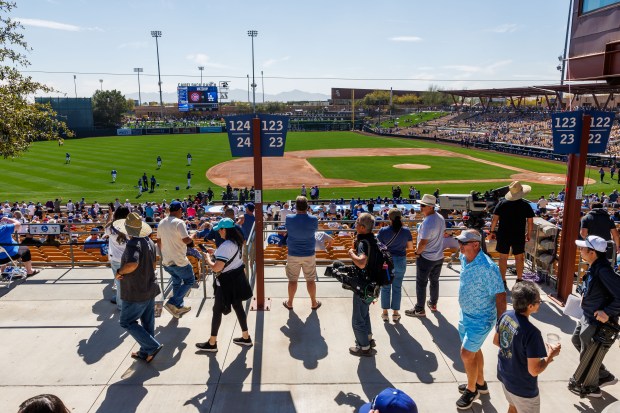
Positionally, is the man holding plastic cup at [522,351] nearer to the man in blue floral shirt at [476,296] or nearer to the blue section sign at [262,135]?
the man in blue floral shirt at [476,296]

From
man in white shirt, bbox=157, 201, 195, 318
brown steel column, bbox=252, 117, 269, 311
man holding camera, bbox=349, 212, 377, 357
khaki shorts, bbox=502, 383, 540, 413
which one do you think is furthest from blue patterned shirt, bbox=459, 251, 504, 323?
man in white shirt, bbox=157, 201, 195, 318

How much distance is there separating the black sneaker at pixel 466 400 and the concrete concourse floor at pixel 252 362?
10cm

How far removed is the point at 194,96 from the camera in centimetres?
10706

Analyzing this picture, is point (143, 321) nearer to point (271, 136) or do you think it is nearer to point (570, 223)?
point (271, 136)

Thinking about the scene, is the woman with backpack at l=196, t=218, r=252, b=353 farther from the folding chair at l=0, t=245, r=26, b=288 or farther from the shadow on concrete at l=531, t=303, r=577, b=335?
the folding chair at l=0, t=245, r=26, b=288

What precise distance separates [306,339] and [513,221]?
404cm

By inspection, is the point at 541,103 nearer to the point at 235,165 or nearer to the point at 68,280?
the point at 235,165

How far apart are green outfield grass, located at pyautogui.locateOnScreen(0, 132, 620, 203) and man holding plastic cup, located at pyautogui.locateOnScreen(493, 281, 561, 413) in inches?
1068

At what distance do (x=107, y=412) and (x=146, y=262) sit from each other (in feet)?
5.83

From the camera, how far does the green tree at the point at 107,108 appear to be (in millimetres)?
91188

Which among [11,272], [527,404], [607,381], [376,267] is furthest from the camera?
[11,272]

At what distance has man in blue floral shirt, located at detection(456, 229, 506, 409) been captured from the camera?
453 centimetres

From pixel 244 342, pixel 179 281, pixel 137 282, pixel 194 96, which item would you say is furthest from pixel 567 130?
pixel 194 96

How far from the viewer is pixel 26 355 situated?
6.03 m
